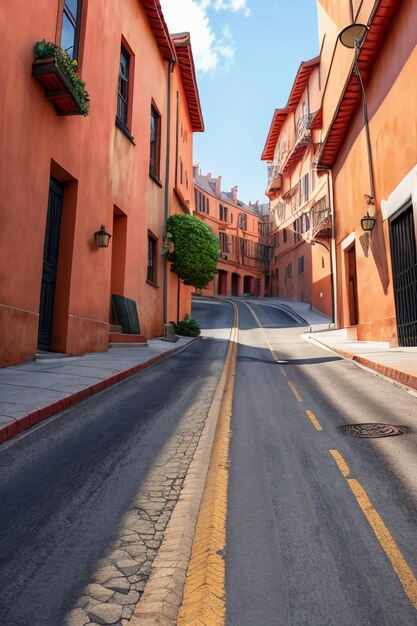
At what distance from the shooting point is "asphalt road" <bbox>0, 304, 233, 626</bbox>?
2.04 m

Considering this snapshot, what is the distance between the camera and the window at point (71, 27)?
945 cm

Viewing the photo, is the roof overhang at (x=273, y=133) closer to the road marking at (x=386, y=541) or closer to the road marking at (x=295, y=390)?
the road marking at (x=295, y=390)

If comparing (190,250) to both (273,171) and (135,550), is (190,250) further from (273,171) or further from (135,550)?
(273,171)

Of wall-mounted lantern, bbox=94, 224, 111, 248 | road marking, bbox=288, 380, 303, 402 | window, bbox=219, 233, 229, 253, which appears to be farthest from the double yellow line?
window, bbox=219, 233, 229, 253

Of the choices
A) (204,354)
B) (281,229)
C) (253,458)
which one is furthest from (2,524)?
(281,229)

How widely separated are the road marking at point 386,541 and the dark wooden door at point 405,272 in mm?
8532

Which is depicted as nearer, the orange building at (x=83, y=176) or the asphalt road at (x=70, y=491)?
the asphalt road at (x=70, y=491)

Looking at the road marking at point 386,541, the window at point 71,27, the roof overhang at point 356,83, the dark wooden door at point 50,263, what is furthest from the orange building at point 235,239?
the road marking at point 386,541

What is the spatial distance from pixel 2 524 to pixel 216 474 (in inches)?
60.3

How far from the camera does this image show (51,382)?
630 centimetres

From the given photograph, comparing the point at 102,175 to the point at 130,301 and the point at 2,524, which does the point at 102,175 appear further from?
the point at 2,524

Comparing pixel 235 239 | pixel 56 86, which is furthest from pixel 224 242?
pixel 56 86

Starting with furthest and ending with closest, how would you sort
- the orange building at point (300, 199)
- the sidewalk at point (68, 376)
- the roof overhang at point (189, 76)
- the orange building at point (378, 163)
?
the orange building at point (300, 199) < the roof overhang at point (189, 76) < the orange building at point (378, 163) < the sidewalk at point (68, 376)

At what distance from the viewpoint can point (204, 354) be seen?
12359 millimetres
